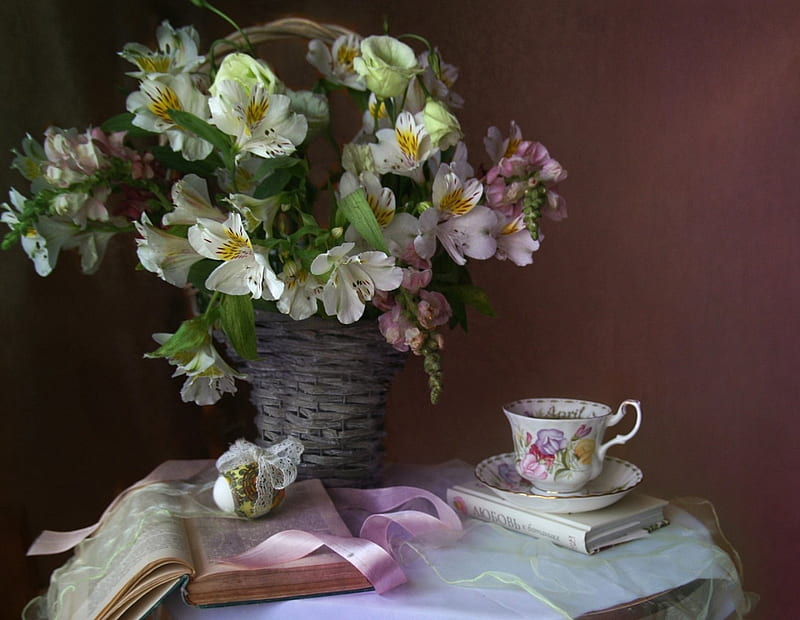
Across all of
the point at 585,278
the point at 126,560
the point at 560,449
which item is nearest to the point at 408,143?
the point at 560,449

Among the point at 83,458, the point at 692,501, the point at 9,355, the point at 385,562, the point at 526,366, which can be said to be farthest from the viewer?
the point at 526,366

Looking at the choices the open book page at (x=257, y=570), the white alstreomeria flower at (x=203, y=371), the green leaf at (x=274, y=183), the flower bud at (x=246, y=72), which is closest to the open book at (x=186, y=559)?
the open book page at (x=257, y=570)

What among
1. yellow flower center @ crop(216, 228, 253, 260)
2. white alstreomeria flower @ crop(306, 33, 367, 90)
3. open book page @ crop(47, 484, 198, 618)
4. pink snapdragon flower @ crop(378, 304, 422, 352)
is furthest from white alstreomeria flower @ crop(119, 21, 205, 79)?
open book page @ crop(47, 484, 198, 618)

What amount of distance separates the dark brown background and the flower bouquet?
1.21ft

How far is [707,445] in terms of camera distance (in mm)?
1306

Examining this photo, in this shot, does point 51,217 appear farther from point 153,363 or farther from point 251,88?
point 153,363

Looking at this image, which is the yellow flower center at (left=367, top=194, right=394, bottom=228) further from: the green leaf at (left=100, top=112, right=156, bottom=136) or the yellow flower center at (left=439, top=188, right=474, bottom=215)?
the green leaf at (left=100, top=112, right=156, bottom=136)

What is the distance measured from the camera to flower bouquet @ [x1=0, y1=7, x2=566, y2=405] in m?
0.78

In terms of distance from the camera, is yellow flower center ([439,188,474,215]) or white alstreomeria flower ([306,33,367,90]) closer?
yellow flower center ([439,188,474,215])

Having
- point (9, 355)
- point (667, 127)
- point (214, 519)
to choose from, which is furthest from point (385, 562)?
point (667, 127)

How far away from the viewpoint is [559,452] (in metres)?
0.86

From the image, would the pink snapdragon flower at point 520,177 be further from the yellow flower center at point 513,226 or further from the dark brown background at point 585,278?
the dark brown background at point 585,278

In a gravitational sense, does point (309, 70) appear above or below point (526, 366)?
above

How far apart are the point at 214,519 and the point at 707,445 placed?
0.83 m
